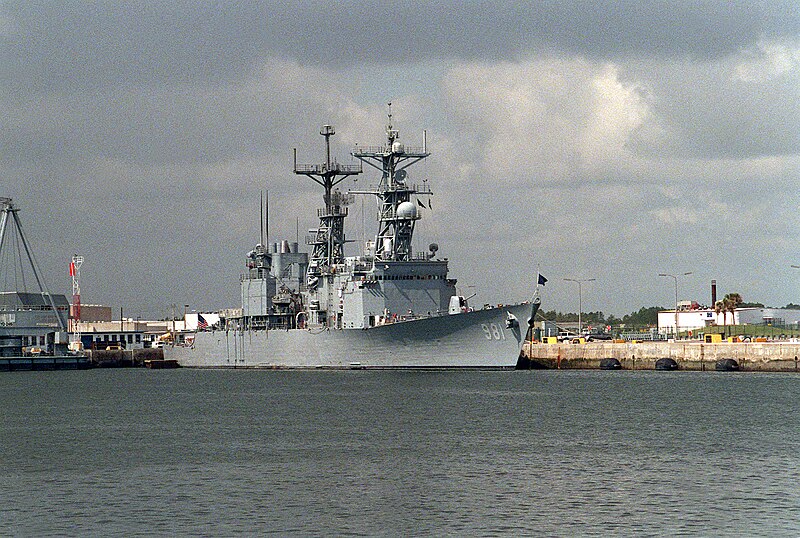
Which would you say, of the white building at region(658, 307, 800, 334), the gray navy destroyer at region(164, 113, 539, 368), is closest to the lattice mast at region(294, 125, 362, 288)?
the gray navy destroyer at region(164, 113, 539, 368)

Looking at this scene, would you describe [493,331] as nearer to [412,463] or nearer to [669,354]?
[669,354]

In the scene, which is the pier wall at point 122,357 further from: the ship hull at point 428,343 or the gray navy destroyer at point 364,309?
the ship hull at point 428,343

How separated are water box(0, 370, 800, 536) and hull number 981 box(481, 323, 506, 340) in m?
10.4

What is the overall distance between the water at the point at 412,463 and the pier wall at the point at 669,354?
13.9 metres

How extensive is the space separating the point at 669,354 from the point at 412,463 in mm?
49858

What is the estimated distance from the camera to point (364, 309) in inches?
3014

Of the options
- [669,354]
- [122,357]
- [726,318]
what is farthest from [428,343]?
[726,318]

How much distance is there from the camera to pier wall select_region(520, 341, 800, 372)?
74.1 metres

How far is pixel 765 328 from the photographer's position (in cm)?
12331

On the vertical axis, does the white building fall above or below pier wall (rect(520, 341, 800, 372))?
above

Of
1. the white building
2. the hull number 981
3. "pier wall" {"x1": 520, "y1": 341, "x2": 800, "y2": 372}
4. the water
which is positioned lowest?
the water

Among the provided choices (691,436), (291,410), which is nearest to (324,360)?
(291,410)

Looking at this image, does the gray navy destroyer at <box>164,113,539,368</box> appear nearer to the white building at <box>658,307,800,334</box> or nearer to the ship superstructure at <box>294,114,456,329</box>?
the ship superstructure at <box>294,114,456,329</box>

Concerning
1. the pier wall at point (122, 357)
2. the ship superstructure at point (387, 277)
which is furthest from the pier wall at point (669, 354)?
the pier wall at point (122, 357)
